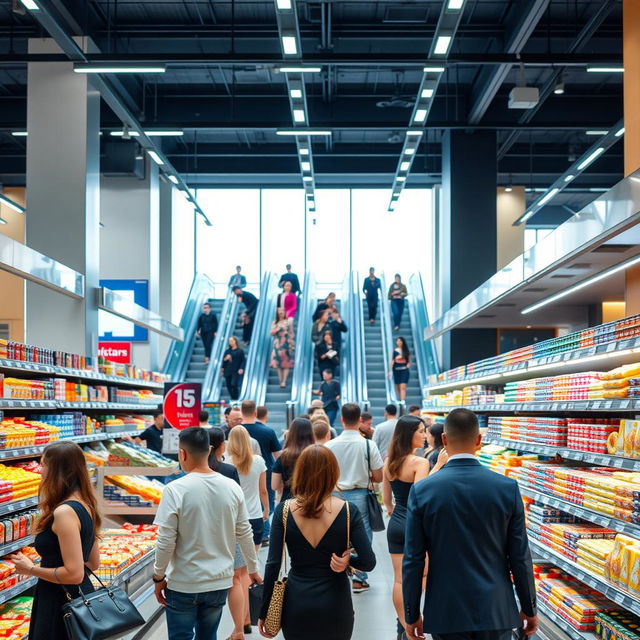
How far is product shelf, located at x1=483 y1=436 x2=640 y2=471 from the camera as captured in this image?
A: 14.1ft

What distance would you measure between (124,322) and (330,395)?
5.77 meters

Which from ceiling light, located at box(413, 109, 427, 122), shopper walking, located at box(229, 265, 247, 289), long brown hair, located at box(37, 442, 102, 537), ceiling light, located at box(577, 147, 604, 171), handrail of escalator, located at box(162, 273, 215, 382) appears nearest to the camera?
long brown hair, located at box(37, 442, 102, 537)

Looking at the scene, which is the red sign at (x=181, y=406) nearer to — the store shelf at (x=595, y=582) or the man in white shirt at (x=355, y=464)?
the man in white shirt at (x=355, y=464)

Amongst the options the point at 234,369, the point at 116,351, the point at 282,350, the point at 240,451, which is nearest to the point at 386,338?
the point at 282,350

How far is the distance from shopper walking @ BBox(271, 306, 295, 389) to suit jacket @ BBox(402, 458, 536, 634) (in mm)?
14405

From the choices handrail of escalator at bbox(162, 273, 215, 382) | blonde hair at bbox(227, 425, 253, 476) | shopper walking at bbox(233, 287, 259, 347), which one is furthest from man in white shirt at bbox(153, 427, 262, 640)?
shopper walking at bbox(233, 287, 259, 347)

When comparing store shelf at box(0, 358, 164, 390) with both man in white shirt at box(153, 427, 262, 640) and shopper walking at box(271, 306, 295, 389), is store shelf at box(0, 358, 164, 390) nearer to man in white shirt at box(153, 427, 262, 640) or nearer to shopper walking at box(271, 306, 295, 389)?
man in white shirt at box(153, 427, 262, 640)

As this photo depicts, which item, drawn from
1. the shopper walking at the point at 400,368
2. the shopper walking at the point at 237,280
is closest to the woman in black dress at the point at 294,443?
the shopper walking at the point at 400,368

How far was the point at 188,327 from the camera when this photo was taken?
20844mm

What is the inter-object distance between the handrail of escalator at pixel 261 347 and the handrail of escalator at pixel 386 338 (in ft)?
8.37

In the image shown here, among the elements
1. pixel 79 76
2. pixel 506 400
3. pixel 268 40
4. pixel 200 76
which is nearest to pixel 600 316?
pixel 506 400

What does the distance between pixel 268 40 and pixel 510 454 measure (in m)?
8.21

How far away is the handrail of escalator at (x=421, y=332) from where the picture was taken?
1789cm

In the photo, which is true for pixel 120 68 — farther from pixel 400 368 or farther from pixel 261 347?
pixel 261 347
